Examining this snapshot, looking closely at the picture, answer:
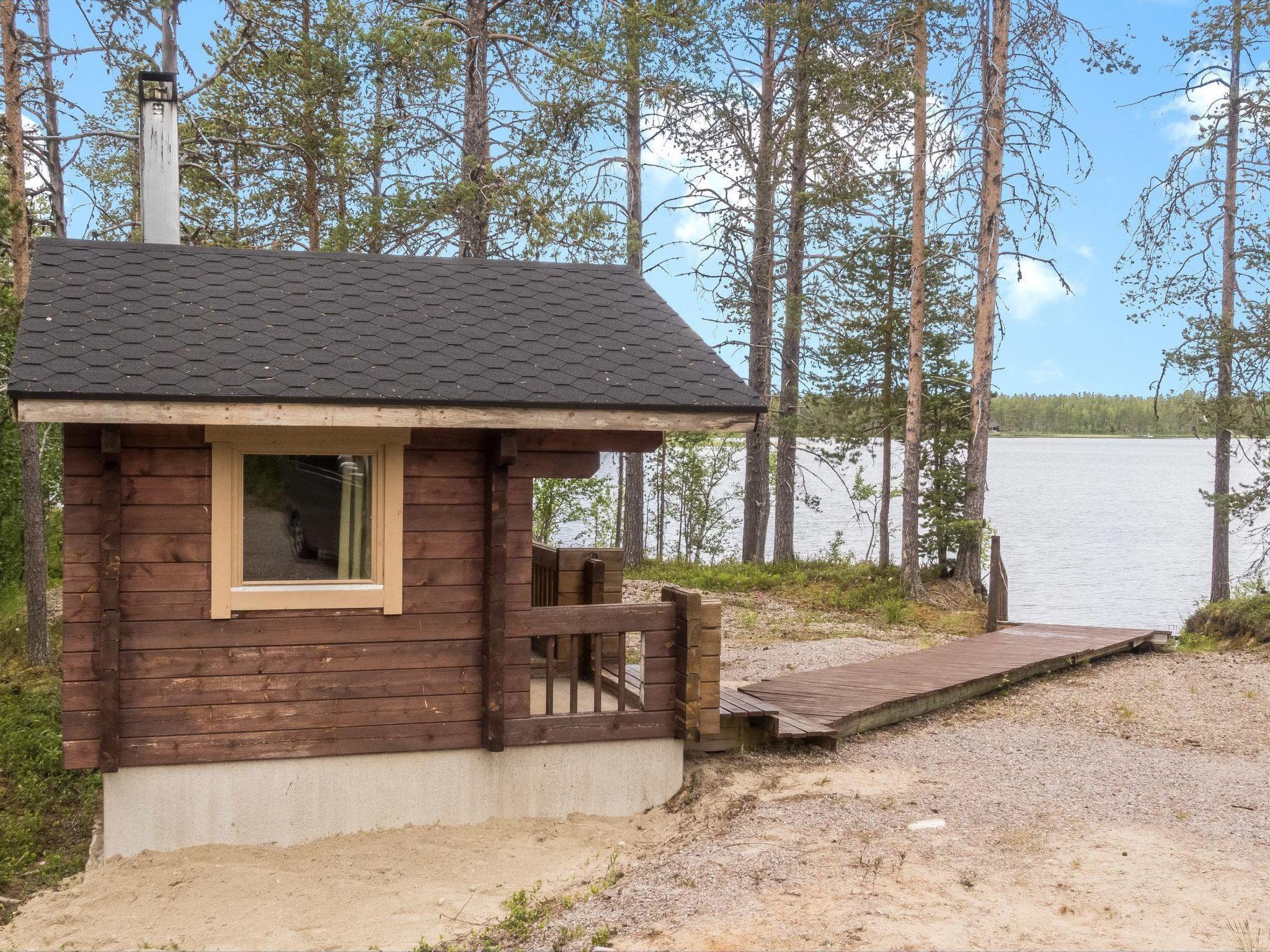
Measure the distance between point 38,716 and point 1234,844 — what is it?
30.9ft

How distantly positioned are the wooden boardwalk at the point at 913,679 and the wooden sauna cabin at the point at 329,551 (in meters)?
1.12

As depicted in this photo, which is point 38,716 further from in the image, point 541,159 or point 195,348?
point 541,159

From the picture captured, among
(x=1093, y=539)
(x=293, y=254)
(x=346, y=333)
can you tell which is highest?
(x=293, y=254)

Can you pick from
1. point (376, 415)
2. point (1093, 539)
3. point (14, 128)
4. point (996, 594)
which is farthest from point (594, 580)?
point (1093, 539)

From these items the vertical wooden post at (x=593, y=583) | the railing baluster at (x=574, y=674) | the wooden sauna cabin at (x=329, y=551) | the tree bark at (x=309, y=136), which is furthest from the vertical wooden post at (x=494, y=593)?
the tree bark at (x=309, y=136)

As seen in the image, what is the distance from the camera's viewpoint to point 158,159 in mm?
7926

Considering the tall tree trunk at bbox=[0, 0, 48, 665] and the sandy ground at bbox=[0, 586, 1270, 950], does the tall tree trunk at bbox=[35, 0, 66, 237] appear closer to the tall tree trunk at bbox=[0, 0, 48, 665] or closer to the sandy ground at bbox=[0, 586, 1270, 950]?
the tall tree trunk at bbox=[0, 0, 48, 665]

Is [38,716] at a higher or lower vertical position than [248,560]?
lower

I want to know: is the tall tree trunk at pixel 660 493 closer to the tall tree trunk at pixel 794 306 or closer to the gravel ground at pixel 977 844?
the tall tree trunk at pixel 794 306

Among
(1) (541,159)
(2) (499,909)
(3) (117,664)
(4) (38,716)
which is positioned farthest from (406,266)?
(1) (541,159)

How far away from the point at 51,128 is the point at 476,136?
7.15 meters

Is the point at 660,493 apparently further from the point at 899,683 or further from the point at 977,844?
the point at 977,844

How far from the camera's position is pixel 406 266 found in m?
8.05

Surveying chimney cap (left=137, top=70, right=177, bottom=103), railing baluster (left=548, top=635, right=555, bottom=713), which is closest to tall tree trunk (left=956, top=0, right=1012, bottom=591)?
railing baluster (left=548, top=635, right=555, bottom=713)
